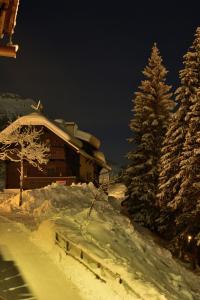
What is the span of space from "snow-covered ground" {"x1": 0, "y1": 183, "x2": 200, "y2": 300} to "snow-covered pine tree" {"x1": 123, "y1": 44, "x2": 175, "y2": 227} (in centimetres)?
697

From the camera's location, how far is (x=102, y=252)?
58.1 feet

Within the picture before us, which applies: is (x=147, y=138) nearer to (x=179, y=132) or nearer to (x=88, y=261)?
(x=179, y=132)

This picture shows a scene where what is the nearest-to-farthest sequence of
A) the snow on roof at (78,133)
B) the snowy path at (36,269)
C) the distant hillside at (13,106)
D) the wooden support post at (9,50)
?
the wooden support post at (9,50) → the snowy path at (36,269) → the snow on roof at (78,133) → the distant hillside at (13,106)

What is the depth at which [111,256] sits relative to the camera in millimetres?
17656

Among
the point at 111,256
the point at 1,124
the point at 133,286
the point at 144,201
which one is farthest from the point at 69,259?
the point at 1,124

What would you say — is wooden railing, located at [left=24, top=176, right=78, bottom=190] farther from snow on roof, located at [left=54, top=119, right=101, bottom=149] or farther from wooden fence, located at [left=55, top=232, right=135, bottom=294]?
wooden fence, located at [left=55, top=232, right=135, bottom=294]

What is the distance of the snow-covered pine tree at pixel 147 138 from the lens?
36719 millimetres

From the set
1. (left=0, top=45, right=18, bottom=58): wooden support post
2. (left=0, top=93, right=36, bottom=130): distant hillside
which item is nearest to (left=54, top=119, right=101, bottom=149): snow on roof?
(left=0, top=45, right=18, bottom=58): wooden support post

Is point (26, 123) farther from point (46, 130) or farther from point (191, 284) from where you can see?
point (191, 284)

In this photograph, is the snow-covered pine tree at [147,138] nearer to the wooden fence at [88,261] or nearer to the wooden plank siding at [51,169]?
the wooden plank siding at [51,169]

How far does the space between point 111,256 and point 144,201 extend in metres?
19.2

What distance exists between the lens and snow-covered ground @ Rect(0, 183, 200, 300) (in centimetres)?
1492

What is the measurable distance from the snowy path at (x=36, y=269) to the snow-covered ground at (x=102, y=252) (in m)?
0.32

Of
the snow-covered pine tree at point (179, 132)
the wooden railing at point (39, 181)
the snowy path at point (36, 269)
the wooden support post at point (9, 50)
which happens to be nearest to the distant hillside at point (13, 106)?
the wooden railing at point (39, 181)
